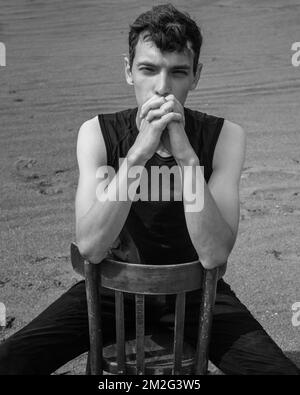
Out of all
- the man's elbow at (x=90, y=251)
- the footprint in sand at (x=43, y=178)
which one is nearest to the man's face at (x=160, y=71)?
the man's elbow at (x=90, y=251)

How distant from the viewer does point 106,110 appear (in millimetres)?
8500

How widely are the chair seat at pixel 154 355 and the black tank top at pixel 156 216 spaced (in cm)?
34

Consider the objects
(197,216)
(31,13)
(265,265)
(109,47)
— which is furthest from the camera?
(31,13)

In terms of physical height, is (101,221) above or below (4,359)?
above

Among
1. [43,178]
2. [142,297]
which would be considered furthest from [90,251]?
[43,178]

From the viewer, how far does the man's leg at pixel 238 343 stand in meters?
2.54

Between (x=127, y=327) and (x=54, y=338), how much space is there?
1.11ft

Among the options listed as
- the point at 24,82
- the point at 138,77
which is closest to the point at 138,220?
the point at 138,77

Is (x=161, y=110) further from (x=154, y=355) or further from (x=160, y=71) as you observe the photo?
(x=154, y=355)

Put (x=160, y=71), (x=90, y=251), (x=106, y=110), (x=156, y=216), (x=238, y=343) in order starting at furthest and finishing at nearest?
1. (x=106, y=110)
2. (x=156, y=216)
3. (x=160, y=71)
4. (x=238, y=343)
5. (x=90, y=251)

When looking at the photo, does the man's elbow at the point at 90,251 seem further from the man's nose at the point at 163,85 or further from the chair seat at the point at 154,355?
the man's nose at the point at 163,85

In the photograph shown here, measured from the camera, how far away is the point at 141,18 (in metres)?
2.88

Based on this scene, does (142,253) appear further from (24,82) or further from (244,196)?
(24,82)

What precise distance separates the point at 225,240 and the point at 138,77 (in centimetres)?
82
